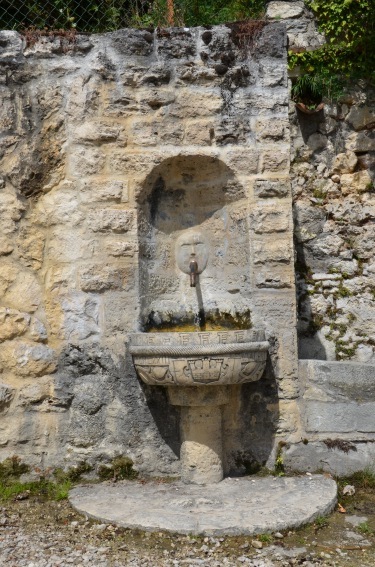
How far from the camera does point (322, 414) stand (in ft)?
12.8

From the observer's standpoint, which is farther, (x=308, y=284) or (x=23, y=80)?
(x=308, y=284)

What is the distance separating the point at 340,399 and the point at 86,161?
2.06m

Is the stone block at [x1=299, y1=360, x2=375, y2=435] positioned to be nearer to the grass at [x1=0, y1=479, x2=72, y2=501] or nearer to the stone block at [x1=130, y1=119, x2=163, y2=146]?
the grass at [x1=0, y1=479, x2=72, y2=501]

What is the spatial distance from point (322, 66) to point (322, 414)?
301cm

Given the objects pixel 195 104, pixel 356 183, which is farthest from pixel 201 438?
pixel 356 183

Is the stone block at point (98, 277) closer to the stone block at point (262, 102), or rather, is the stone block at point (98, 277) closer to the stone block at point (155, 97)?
the stone block at point (155, 97)

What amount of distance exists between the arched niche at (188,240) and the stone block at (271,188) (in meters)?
0.11

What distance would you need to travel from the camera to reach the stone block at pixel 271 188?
12.9 ft

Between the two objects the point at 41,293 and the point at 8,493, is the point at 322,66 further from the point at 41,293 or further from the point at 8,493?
the point at 8,493

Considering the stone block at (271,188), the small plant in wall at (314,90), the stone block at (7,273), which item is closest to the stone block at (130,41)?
the stone block at (271,188)

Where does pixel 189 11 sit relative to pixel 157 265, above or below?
above

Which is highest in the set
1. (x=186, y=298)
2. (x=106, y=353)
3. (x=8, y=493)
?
(x=186, y=298)

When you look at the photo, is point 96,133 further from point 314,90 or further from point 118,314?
point 314,90

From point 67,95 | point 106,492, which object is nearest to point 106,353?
point 106,492
